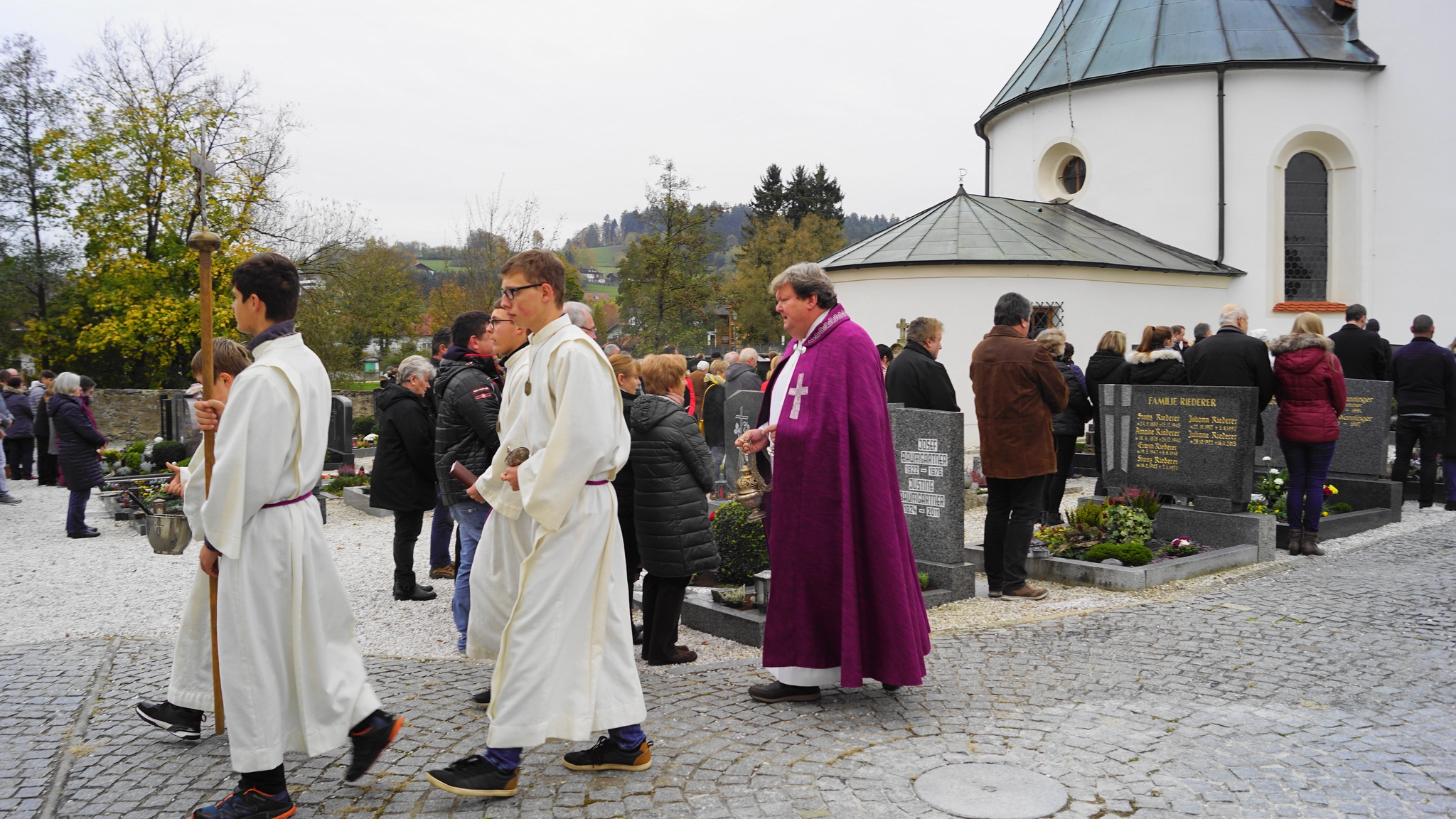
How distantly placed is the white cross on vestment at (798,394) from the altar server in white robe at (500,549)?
1.34 meters

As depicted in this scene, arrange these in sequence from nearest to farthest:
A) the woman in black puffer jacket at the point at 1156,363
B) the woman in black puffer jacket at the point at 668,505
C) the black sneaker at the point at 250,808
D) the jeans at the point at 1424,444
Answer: the black sneaker at the point at 250,808
the woman in black puffer jacket at the point at 668,505
the woman in black puffer jacket at the point at 1156,363
the jeans at the point at 1424,444

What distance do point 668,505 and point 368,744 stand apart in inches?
83.1

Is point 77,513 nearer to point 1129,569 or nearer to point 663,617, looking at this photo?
point 663,617

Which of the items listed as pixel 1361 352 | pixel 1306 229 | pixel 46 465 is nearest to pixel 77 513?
pixel 46 465

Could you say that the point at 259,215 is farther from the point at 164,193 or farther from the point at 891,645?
the point at 891,645

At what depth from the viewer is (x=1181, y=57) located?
2170 cm

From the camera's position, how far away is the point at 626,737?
3.74 meters

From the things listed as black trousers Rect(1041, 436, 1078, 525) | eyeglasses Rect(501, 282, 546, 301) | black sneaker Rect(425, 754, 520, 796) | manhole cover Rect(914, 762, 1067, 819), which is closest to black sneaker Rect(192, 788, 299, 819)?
black sneaker Rect(425, 754, 520, 796)

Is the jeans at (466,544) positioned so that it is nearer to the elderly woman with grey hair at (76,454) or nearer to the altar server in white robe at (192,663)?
the altar server in white robe at (192,663)

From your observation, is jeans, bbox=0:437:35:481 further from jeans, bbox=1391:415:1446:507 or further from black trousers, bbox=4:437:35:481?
jeans, bbox=1391:415:1446:507

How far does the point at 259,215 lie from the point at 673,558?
27.3 metres

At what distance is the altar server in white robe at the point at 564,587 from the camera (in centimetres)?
348

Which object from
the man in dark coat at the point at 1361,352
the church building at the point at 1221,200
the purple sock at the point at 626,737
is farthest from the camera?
the church building at the point at 1221,200

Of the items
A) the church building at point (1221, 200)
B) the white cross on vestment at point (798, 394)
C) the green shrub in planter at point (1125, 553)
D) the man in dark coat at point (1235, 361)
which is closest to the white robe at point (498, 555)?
the white cross on vestment at point (798, 394)
